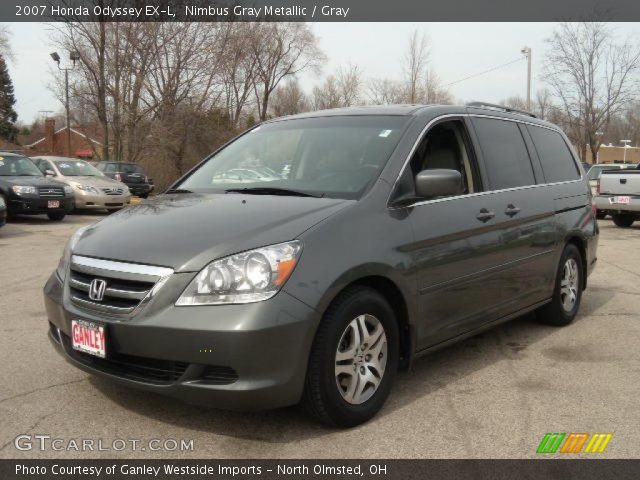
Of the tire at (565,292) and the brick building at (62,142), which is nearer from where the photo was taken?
the tire at (565,292)

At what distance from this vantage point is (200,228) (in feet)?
10.6

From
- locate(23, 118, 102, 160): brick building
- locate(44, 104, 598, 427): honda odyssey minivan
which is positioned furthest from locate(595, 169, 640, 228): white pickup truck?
locate(23, 118, 102, 160): brick building

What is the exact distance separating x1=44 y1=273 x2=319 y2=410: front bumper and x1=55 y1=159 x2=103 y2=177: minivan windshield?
1492 cm

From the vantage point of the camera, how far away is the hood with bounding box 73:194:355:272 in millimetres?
3016

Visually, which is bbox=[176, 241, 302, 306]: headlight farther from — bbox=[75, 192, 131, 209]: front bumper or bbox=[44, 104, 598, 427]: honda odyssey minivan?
bbox=[75, 192, 131, 209]: front bumper

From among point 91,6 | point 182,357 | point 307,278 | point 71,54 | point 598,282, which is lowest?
point 598,282

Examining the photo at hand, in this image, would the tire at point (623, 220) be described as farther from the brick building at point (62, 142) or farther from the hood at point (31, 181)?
the brick building at point (62, 142)

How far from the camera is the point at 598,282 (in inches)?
303

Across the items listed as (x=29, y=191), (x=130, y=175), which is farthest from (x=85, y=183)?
(x=130, y=175)

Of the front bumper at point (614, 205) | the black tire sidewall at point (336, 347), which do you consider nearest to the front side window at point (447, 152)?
the black tire sidewall at point (336, 347)

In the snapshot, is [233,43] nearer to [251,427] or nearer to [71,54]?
[71,54]

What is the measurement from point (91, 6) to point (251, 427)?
27336 millimetres

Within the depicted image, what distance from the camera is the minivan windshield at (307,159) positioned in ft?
12.3
